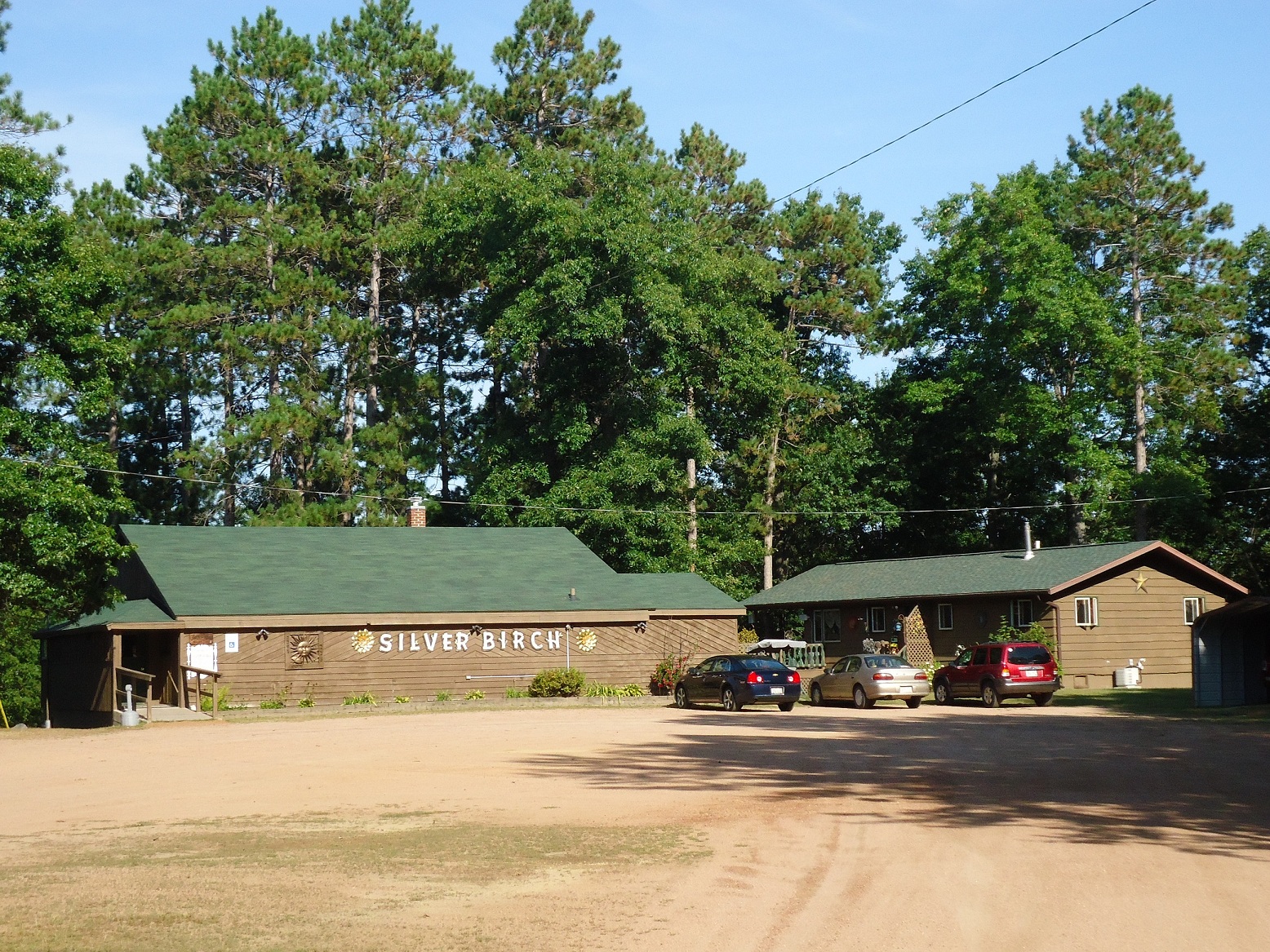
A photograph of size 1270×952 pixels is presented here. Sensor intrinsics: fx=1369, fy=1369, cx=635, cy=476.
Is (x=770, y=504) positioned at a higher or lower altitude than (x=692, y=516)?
higher

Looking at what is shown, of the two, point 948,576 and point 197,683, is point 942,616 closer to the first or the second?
point 948,576

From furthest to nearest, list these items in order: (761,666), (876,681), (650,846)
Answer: (876,681) → (761,666) → (650,846)

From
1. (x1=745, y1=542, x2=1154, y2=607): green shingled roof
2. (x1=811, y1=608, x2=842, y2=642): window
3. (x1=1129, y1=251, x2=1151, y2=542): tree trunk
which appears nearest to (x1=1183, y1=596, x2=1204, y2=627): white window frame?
(x1=745, y1=542, x2=1154, y2=607): green shingled roof

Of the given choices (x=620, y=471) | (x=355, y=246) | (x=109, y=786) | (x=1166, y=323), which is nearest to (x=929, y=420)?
(x=1166, y=323)

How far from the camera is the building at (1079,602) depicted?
144ft

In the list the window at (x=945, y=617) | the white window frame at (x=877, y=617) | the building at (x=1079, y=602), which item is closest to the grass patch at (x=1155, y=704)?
the building at (x=1079, y=602)

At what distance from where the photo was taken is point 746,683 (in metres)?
33.7

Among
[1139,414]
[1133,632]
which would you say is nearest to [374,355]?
[1133,632]

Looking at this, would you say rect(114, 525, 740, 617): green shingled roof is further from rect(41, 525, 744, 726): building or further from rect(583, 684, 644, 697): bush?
rect(583, 684, 644, 697): bush

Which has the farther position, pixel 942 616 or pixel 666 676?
pixel 942 616

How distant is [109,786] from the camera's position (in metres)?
18.7

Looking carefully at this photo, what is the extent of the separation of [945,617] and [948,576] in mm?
1526

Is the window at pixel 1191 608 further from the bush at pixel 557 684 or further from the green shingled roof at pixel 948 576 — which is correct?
the bush at pixel 557 684

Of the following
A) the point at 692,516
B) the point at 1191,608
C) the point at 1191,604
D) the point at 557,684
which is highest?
the point at 692,516
